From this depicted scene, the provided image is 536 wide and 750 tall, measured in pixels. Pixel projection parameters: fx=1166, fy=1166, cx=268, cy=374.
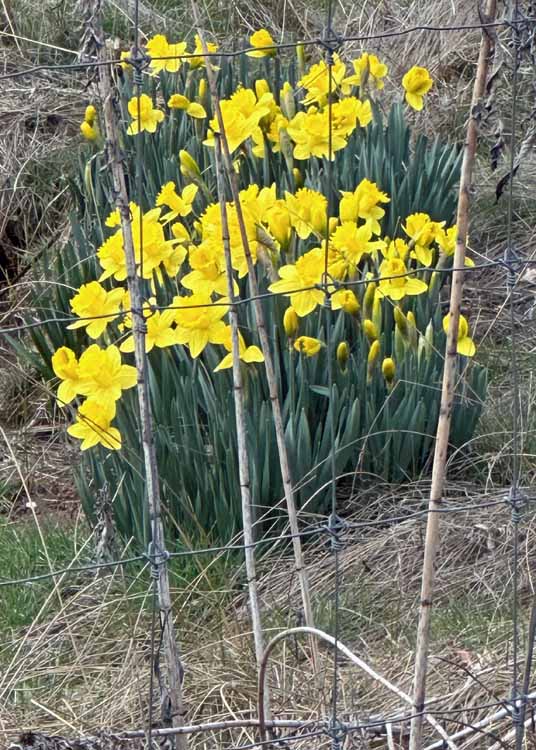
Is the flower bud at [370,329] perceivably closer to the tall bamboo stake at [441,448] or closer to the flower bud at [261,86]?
the flower bud at [261,86]

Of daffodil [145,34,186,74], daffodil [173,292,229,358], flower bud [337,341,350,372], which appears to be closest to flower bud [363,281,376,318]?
flower bud [337,341,350,372]

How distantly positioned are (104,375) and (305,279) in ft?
1.74

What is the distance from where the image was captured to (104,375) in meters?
2.35

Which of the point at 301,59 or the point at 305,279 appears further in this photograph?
the point at 301,59

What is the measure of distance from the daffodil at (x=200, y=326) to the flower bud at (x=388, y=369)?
47 cm

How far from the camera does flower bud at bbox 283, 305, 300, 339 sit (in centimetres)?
268

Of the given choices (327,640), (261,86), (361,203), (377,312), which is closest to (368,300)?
(377,312)

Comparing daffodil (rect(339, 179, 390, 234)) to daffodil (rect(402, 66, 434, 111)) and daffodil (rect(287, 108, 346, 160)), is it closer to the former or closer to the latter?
daffodil (rect(287, 108, 346, 160))

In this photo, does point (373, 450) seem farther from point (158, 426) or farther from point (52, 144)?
point (52, 144)

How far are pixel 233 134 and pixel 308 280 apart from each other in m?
0.72

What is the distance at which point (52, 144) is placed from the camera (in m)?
4.93

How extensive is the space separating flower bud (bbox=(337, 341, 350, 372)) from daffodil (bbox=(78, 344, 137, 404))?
0.64 metres

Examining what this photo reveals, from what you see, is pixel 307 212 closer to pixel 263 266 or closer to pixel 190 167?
pixel 263 266

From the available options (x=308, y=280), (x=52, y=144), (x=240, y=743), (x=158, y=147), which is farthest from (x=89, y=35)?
(x=52, y=144)
